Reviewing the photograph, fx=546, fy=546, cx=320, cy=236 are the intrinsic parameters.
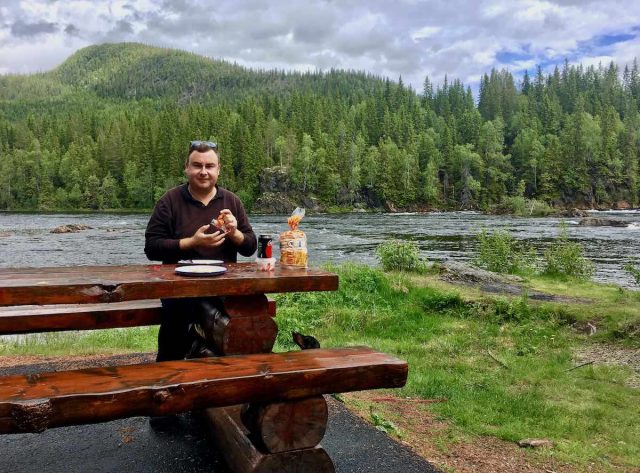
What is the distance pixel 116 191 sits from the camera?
96.3 meters

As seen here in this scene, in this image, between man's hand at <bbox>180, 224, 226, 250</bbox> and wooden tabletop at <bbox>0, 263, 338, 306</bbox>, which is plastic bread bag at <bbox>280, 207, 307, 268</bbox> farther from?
man's hand at <bbox>180, 224, 226, 250</bbox>

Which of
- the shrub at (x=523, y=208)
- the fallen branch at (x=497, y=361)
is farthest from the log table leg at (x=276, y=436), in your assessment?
the shrub at (x=523, y=208)

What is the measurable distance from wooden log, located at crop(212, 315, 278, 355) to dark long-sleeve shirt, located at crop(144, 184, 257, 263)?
955 mm

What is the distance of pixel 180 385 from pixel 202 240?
1.76m

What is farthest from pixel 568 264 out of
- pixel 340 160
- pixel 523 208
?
pixel 340 160

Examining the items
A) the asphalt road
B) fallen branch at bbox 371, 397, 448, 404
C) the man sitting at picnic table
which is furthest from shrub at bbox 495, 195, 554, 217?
Result: the man sitting at picnic table

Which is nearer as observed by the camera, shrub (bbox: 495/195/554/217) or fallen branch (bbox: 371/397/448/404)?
fallen branch (bbox: 371/397/448/404)

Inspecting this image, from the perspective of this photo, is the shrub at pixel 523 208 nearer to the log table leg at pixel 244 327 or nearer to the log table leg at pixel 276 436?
the log table leg at pixel 244 327

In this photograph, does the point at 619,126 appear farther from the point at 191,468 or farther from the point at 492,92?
the point at 191,468

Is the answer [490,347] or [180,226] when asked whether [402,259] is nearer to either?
[490,347]

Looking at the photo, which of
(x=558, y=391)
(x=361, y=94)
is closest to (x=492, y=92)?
(x=361, y=94)

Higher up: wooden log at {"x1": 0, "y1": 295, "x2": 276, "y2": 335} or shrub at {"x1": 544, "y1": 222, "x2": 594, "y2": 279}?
wooden log at {"x1": 0, "y1": 295, "x2": 276, "y2": 335}

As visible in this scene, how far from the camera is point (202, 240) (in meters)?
A: 4.55

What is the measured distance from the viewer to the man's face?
4.81 m
